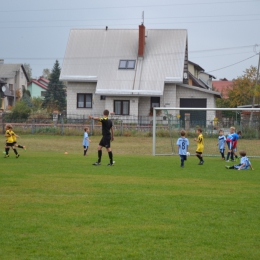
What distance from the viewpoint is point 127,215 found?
381 inches

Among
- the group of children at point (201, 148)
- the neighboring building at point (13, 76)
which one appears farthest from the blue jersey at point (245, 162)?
the neighboring building at point (13, 76)

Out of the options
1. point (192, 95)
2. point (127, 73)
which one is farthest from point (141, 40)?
point (192, 95)

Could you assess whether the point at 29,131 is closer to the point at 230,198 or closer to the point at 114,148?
the point at 114,148

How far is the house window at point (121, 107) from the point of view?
52159 mm

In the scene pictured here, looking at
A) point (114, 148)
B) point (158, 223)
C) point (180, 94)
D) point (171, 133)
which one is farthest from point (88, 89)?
point (158, 223)

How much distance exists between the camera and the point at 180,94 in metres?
52.9

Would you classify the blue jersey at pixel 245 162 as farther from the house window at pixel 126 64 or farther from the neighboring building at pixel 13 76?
the neighboring building at pixel 13 76

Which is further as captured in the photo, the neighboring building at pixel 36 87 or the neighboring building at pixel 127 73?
the neighboring building at pixel 36 87

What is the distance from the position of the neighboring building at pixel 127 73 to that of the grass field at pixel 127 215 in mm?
34963

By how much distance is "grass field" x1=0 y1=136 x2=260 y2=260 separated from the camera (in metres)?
7.37

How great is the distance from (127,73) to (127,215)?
43.7m

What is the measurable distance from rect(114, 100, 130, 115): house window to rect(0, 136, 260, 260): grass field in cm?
3526

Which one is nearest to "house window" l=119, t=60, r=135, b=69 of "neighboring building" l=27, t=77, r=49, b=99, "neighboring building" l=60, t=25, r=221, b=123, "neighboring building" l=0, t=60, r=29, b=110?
"neighboring building" l=60, t=25, r=221, b=123

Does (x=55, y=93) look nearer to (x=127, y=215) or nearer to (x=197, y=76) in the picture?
(x=197, y=76)
